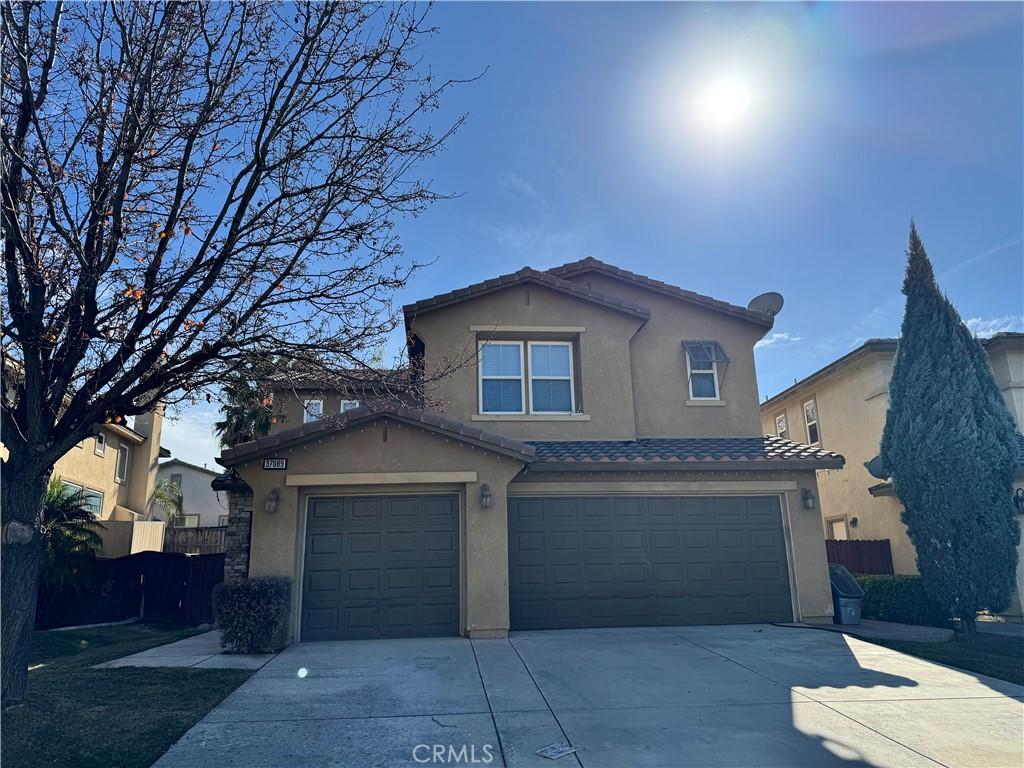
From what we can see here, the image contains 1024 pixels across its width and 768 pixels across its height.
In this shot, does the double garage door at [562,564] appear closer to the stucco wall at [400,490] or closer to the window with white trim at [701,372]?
the stucco wall at [400,490]

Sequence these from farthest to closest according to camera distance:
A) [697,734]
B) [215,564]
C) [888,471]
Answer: [215,564], [888,471], [697,734]

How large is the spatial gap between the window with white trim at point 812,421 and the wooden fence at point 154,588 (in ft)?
61.0

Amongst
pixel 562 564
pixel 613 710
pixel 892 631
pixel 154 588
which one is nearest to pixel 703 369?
pixel 562 564

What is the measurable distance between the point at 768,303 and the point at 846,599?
6905 millimetres

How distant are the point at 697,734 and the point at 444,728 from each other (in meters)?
2.33

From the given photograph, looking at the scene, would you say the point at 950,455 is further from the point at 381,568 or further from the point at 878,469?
the point at 381,568

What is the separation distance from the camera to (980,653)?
1023cm

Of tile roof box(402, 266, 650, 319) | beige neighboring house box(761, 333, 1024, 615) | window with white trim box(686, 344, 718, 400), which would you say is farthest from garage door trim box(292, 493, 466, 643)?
beige neighboring house box(761, 333, 1024, 615)

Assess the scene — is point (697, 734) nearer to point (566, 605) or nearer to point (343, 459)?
point (566, 605)

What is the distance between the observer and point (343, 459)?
1151cm

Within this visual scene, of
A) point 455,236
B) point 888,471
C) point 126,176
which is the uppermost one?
point 455,236

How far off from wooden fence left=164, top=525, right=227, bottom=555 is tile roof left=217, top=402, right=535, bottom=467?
15838mm

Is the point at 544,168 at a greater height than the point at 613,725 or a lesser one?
greater

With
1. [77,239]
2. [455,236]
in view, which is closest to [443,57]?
[455,236]
